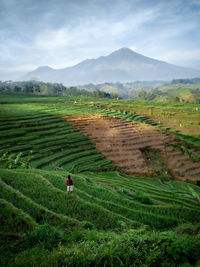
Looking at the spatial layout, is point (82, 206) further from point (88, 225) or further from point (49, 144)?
point (49, 144)

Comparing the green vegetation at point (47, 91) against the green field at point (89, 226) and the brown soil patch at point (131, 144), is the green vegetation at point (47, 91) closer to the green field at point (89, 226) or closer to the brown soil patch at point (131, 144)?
the brown soil patch at point (131, 144)

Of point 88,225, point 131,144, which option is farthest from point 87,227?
point 131,144

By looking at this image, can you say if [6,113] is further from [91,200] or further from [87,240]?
[87,240]

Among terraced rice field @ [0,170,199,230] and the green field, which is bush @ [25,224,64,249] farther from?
terraced rice field @ [0,170,199,230]

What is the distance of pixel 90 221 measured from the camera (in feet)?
25.1

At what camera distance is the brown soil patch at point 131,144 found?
24891 mm

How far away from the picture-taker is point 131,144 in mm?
29859

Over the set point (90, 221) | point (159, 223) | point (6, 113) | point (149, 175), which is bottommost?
→ point (149, 175)

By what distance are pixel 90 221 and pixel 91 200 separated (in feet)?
6.36

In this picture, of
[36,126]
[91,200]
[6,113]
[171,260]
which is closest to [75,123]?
[36,126]

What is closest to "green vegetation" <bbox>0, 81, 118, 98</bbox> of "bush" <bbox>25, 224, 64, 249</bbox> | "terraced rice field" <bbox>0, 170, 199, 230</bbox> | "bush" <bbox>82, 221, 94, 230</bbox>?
"terraced rice field" <bbox>0, 170, 199, 230</bbox>

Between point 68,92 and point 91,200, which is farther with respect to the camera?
point 68,92

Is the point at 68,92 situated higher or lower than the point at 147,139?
higher

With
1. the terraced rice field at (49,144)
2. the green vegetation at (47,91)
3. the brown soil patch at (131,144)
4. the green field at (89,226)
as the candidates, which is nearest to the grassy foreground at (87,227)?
the green field at (89,226)
